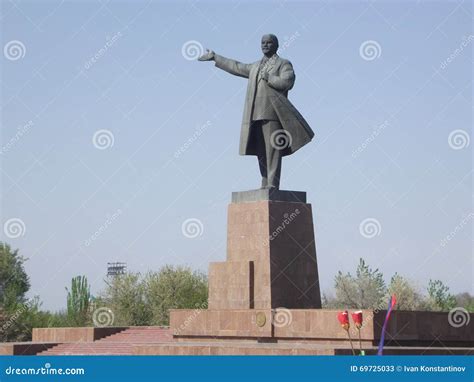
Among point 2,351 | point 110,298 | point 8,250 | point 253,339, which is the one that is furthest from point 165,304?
point 253,339

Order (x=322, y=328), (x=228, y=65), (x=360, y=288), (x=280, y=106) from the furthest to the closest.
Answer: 1. (x=360, y=288)
2. (x=228, y=65)
3. (x=280, y=106)
4. (x=322, y=328)

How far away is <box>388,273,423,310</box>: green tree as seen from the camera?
34.2m

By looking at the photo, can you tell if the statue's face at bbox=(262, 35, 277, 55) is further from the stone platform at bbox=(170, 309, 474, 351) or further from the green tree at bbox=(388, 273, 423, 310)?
the green tree at bbox=(388, 273, 423, 310)

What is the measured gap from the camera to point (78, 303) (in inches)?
1292

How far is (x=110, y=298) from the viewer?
1324 inches

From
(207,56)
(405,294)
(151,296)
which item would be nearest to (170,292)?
(151,296)

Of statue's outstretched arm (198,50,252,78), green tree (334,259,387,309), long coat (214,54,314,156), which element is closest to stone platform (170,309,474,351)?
long coat (214,54,314,156)

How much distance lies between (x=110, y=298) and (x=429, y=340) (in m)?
19.0

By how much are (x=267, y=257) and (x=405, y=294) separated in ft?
58.7

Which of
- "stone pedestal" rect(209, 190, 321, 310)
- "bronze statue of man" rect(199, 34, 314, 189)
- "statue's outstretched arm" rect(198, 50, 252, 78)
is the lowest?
"stone pedestal" rect(209, 190, 321, 310)

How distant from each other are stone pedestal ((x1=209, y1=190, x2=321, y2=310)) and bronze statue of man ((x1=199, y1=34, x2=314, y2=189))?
51 centimetres

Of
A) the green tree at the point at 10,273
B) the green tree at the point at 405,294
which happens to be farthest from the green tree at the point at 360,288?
the green tree at the point at 10,273

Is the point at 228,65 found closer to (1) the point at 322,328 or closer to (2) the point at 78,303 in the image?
(1) the point at 322,328

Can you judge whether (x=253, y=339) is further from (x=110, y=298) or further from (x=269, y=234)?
(x=110, y=298)
